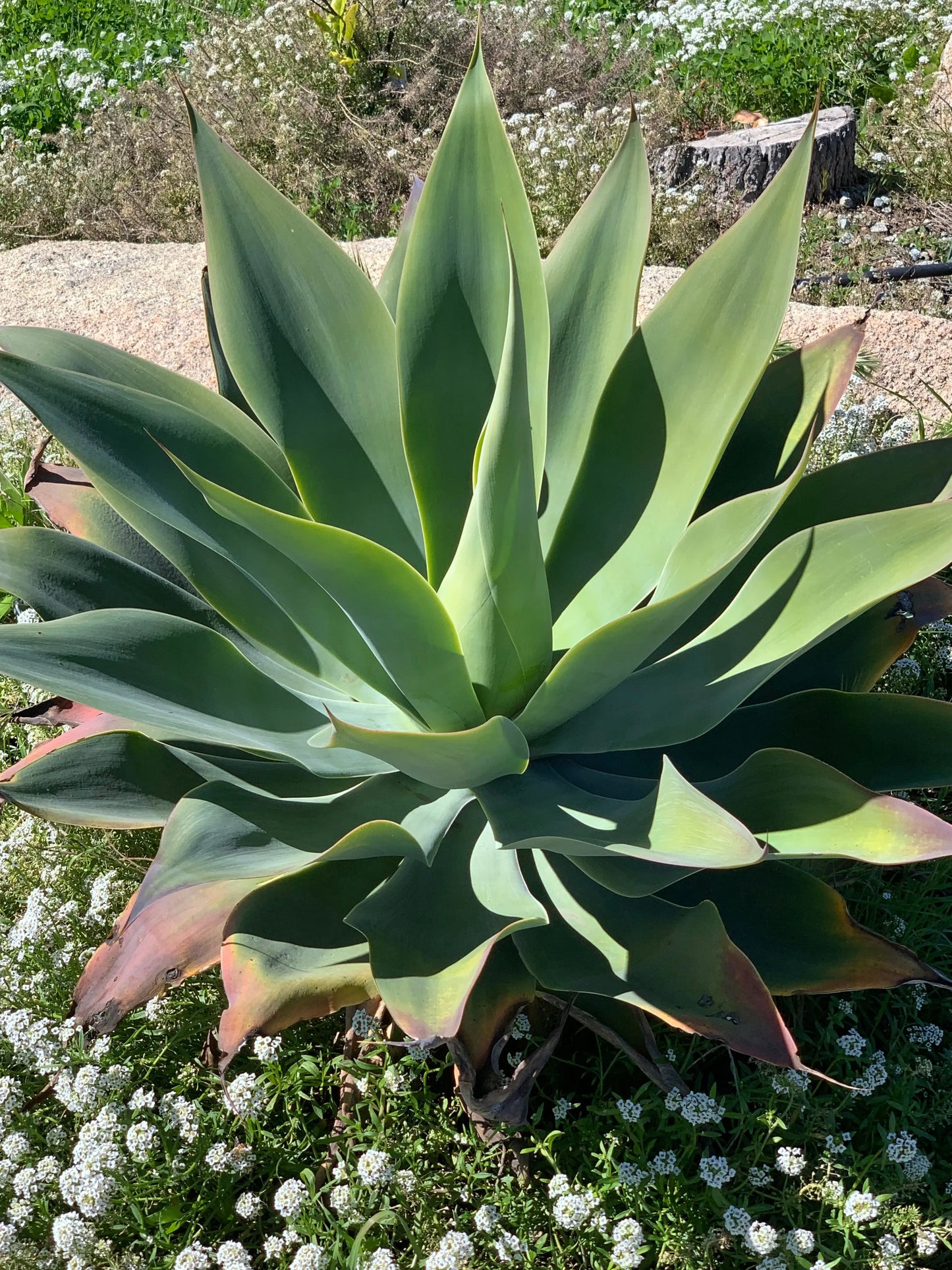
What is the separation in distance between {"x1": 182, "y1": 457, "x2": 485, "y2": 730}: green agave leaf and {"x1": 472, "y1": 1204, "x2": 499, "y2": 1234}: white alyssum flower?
0.71m

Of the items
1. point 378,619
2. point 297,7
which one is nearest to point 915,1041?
point 378,619

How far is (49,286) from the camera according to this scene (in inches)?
164

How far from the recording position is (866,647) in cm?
176

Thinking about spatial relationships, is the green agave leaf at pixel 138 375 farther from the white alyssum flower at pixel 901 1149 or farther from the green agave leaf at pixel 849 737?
the white alyssum flower at pixel 901 1149

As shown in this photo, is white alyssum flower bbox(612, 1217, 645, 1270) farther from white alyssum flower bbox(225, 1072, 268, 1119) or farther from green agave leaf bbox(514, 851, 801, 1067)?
white alyssum flower bbox(225, 1072, 268, 1119)

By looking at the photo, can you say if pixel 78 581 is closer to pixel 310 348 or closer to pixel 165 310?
pixel 310 348

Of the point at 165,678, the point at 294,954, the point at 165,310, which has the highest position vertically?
the point at 165,310

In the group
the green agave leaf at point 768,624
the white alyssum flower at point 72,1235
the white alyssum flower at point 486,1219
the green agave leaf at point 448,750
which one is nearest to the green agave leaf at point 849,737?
the green agave leaf at point 768,624

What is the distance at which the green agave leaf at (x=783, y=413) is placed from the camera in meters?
1.73

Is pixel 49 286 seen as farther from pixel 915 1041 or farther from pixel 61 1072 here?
pixel 915 1041

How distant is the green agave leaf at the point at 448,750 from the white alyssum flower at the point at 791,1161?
677 millimetres

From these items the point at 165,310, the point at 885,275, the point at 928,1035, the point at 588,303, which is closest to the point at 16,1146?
the point at 928,1035

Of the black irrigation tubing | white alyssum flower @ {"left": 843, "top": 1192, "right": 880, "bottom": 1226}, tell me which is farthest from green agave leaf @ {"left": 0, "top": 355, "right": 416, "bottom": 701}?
the black irrigation tubing

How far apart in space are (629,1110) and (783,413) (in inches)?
45.6
